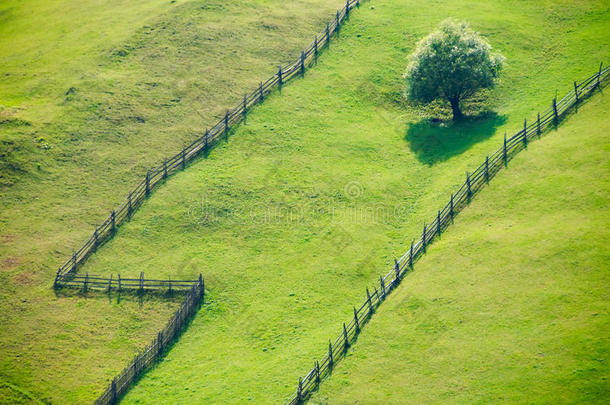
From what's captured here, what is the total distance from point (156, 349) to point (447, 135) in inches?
1451

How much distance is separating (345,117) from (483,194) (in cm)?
1946

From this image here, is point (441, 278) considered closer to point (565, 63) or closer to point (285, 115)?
point (285, 115)

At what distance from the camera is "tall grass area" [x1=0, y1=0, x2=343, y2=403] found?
1588 inches

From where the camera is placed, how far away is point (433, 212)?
48219 mm

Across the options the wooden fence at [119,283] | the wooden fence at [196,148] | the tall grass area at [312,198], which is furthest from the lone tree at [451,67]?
the wooden fence at [119,283]

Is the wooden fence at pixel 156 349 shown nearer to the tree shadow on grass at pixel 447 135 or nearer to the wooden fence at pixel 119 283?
the wooden fence at pixel 119 283

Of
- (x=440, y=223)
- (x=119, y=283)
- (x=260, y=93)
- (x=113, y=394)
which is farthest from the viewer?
(x=260, y=93)

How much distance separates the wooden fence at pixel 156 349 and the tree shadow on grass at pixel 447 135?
27.0m

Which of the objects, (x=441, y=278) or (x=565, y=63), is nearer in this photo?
(x=441, y=278)

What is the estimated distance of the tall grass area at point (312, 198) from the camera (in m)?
39.9

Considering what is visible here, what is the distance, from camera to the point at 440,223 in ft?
150

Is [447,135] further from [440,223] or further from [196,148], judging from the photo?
[196,148]

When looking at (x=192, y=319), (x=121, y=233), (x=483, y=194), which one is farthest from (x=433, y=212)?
(x=121, y=233)

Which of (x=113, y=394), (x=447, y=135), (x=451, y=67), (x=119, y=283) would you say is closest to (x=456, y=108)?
(x=447, y=135)
